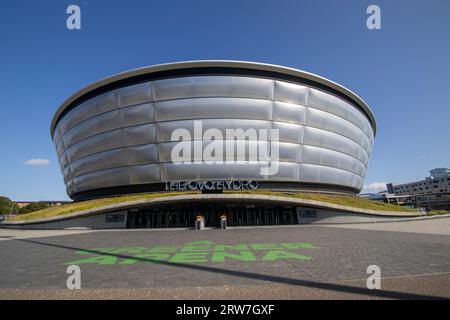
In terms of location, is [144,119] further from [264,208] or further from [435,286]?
[435,286]

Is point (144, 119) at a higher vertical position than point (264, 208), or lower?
higher

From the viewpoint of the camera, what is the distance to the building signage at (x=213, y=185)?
1086 inches

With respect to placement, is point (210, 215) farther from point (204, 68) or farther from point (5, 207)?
point (5, 207)

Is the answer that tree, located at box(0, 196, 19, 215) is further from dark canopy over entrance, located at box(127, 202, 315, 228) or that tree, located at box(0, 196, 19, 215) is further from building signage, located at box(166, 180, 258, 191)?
building signage, located at box(166, 180, 258, 191)

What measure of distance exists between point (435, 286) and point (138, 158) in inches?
1202

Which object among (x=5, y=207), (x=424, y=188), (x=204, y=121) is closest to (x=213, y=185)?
(x=204, y=121)

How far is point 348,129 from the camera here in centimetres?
3791

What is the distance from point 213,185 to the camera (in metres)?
27.6

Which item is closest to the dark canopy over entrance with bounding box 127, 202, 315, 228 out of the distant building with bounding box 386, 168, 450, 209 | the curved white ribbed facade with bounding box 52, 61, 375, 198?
the curved white ribbed facade with bounding box 52, 61, 375, 198

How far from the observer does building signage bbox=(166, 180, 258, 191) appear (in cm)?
2758

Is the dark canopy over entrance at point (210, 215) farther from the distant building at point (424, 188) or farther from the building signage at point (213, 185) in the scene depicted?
the distant building at point (424, 188)

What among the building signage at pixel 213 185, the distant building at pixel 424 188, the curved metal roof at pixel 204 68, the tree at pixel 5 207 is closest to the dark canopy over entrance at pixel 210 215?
the building signage at pixel 213 185
